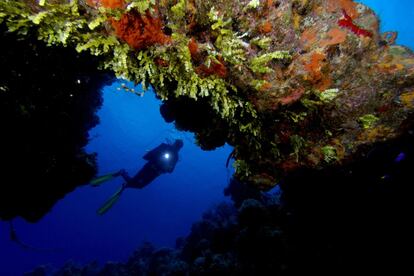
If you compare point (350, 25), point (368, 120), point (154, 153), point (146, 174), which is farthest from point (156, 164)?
point (350, 25)

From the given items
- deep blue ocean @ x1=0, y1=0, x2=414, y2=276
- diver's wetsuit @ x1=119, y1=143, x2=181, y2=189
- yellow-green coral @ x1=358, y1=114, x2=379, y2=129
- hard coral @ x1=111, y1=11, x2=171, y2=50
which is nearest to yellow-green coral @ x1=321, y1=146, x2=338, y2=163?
yellow-green coral @ x1=358, y1=114, x2=379, y2=129

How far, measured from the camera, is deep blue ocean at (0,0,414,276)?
169 feet

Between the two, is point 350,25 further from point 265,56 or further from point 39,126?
point 39,126

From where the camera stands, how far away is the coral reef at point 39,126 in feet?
14.0

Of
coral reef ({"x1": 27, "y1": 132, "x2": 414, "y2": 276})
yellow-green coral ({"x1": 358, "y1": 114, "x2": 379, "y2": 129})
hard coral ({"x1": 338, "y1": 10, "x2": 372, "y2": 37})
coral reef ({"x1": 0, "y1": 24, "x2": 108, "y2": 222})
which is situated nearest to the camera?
hard coral ({"x1": 338, "y1": 10, "x2": 372, "y2": 37})

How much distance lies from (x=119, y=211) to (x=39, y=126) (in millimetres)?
61590

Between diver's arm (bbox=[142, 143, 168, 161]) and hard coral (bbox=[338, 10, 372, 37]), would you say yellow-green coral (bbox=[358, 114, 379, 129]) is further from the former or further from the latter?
diver's arm (bbox=[142, 143, 168, 161])

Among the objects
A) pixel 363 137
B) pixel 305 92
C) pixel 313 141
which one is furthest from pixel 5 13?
pixel 363 137

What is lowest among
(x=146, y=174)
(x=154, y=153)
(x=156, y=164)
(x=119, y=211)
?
(x=146, y=174)

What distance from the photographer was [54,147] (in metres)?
6.34

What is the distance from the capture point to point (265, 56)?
2.59m

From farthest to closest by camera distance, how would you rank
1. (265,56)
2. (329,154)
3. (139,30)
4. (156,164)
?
(156,164), (329,154), (265,56), (139,30)

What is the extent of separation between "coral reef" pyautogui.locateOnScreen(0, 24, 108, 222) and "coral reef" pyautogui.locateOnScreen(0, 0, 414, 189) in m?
1.61

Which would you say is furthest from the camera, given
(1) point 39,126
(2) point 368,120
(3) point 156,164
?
(3) point 156,164
